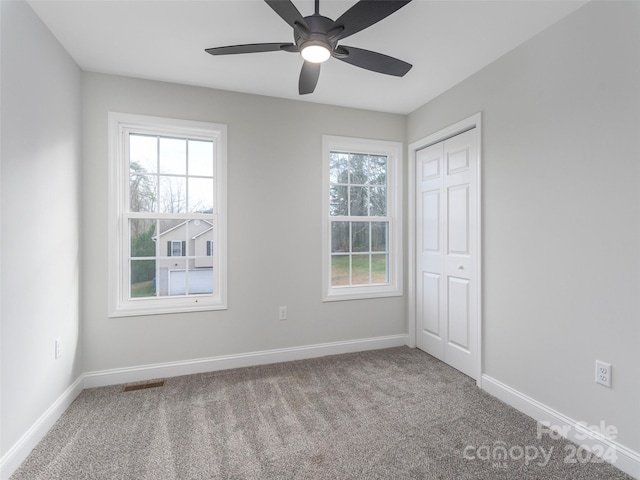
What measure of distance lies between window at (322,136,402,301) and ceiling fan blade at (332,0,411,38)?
169 cm

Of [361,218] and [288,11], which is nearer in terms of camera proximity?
[288,11]

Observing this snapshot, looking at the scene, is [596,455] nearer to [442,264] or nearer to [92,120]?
[442,264]

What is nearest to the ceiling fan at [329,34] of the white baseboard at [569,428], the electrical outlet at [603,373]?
the electrical outlet at [603,373]

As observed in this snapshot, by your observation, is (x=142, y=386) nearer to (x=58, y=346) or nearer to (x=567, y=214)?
(x=58, y=346)

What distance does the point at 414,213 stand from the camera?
3.46 m

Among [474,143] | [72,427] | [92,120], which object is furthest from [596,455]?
[92,120]

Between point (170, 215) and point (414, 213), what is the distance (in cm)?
244

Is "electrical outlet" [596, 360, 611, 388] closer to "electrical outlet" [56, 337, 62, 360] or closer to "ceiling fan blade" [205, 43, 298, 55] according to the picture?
"ceiling fan blade" [205, 43, 298, 55]

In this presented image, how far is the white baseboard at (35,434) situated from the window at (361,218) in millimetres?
2154

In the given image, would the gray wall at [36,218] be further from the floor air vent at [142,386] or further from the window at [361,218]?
the window at [361,218]

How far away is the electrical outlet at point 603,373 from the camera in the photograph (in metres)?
1.72

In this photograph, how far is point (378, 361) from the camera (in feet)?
10.1

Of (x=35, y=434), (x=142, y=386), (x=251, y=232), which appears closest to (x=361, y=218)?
(x=251, y=232)

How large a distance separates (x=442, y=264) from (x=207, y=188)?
7.66ft
